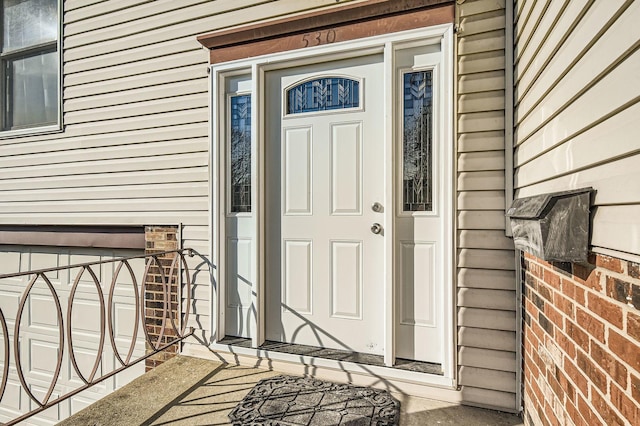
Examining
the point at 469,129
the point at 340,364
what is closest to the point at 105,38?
the point at 469,129

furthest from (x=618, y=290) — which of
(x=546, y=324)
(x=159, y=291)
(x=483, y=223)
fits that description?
(x=159, y=291)

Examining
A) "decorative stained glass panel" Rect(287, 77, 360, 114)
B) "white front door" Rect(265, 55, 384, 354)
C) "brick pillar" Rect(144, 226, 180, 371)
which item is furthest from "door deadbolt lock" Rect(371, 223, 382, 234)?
"brick pillar" Rect(144, 226, 180, 371)

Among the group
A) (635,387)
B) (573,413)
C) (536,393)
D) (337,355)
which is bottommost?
(337,355)

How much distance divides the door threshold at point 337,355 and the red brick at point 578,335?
0.98m

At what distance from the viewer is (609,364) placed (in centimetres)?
95

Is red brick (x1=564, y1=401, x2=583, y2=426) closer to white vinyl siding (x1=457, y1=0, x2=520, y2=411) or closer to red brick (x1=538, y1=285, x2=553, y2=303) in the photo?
red brick (x1=538, y1=285, x2=553, y2=303)

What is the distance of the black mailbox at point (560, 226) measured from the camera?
103 centimetres

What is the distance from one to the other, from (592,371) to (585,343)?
0.09 meters

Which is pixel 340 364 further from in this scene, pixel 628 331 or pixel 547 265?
pixel 628 331

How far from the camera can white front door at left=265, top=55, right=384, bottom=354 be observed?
2.27 m

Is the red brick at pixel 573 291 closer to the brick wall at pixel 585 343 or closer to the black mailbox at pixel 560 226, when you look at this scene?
the brick wall at pixel 585 343

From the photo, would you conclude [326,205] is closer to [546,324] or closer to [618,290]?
[546,324]

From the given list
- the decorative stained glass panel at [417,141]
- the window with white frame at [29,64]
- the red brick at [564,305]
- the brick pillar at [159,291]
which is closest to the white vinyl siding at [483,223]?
the decorative stained glass panel at [417,141]

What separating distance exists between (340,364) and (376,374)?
236mm
